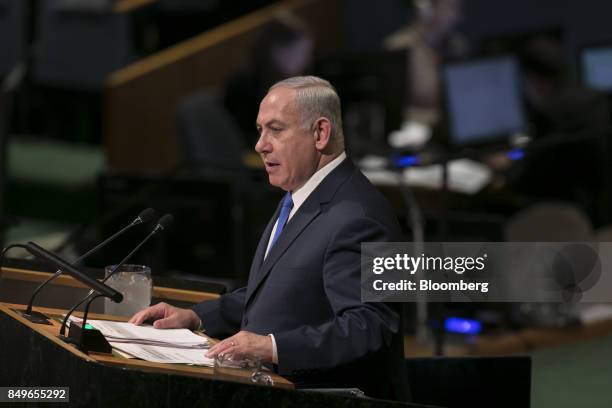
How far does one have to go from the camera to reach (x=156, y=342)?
2.62m

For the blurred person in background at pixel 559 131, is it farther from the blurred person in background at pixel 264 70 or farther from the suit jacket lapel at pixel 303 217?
the suit jacket lapel at pixel 303 217

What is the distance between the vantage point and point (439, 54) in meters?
7.70

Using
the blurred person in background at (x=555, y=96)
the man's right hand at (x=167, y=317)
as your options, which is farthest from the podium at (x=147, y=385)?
the blurred person in background at (x=555, y=96)

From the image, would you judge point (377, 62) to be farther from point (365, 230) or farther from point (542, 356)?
point (365, 230)

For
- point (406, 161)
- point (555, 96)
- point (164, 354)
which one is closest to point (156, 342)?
point (164, 354)

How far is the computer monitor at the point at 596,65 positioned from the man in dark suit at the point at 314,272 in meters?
4.77

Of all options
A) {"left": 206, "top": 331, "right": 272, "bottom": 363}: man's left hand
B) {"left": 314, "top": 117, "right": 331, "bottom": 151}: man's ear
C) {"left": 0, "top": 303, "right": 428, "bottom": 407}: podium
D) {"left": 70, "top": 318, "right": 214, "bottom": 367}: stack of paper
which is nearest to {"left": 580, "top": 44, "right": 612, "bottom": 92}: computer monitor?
{"left": 314, "top": 117, "right": 331, "bottom": 151}: man's ear

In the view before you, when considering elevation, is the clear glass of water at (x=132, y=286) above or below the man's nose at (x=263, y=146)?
below

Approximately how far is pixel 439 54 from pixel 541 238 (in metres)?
2.21

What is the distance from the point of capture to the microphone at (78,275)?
8.24 feet

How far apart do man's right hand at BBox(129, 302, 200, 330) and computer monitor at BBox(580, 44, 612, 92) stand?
489cm

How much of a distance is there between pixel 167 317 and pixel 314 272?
35 centimetres

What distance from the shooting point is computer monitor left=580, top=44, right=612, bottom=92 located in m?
7.35

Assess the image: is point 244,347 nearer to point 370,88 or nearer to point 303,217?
point 303,217
